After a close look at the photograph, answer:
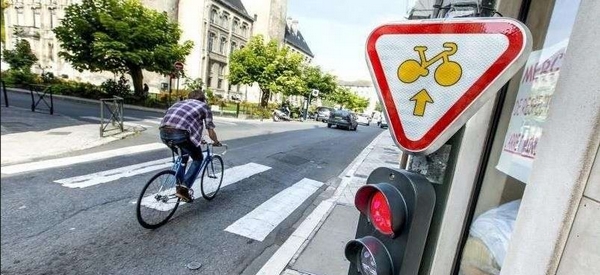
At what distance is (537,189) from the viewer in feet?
5.25

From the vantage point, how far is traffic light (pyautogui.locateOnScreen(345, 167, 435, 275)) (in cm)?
129

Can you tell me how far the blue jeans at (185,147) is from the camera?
4.25 metres

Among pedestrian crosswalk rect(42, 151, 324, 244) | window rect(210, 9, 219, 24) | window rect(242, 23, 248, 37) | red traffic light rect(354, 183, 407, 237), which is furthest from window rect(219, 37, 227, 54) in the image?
red traffic light rect(354, 183, 407, 237)

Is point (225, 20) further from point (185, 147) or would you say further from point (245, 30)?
point (185, 147)

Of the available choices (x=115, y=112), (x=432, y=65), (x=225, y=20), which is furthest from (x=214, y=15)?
(x=432, y=65)

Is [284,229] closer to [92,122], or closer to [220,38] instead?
[92,122]

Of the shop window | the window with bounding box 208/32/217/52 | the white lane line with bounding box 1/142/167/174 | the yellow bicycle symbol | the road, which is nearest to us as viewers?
the yellow bicycle symbol

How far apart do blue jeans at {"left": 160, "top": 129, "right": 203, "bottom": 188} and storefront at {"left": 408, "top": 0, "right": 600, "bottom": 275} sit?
3290 mm

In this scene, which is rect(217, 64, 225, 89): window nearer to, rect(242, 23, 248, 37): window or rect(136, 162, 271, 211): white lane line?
rect(242, 23, 248, 37): window

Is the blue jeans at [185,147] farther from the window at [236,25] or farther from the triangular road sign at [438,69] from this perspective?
the window at [236,25]

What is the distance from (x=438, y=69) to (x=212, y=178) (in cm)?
496

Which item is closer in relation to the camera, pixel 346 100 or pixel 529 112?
pixel 529 112

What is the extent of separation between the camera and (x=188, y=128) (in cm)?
425

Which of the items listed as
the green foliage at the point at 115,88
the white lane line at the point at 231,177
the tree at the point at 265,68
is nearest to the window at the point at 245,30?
the tree at the point at 265,68
